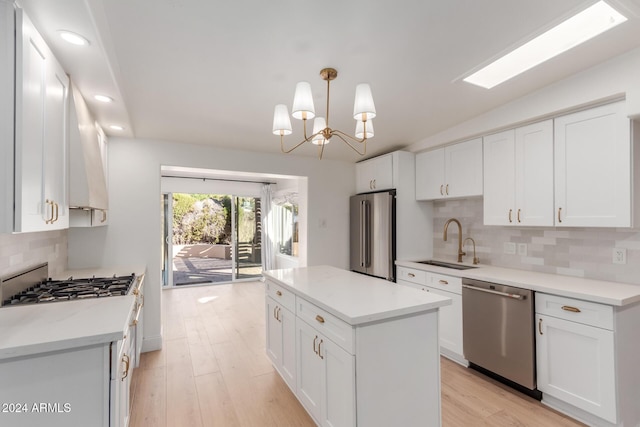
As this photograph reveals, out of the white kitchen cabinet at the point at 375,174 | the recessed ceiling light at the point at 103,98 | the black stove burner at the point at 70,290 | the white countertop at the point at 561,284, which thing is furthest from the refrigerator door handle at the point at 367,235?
the recessed ceiling light at the point at 103,98

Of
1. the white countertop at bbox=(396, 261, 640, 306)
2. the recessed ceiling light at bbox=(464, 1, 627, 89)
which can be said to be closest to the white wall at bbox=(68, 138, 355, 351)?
the recessed ceiling light at bbox=(464, 1, 627, 89)

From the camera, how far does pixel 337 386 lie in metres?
1.68

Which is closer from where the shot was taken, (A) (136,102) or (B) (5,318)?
(B) (5,318)

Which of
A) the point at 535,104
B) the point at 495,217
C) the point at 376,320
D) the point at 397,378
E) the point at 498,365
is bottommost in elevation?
the point at 498,365

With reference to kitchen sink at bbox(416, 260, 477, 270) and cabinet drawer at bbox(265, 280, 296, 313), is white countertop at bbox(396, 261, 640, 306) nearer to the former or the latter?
kitchen sink at bbox(416, 260, 477, 270)

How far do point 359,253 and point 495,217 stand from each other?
1801 millimetres

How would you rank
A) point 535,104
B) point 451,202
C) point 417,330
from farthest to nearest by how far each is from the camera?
1. point 451,202
2. point 535,104
3. point 417,330

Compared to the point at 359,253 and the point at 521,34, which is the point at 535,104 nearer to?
the point at 521,34

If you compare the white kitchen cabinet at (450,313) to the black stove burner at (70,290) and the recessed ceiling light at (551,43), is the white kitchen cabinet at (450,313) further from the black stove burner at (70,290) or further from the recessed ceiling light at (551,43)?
the black stove burner at (70,290)

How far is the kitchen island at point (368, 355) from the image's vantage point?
157 cm

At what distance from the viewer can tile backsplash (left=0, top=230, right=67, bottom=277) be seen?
1835 mm

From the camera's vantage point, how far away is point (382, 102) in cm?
269

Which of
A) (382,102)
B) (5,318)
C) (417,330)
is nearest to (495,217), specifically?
(382,102)

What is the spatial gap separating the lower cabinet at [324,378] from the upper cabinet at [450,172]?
7.31 ft
